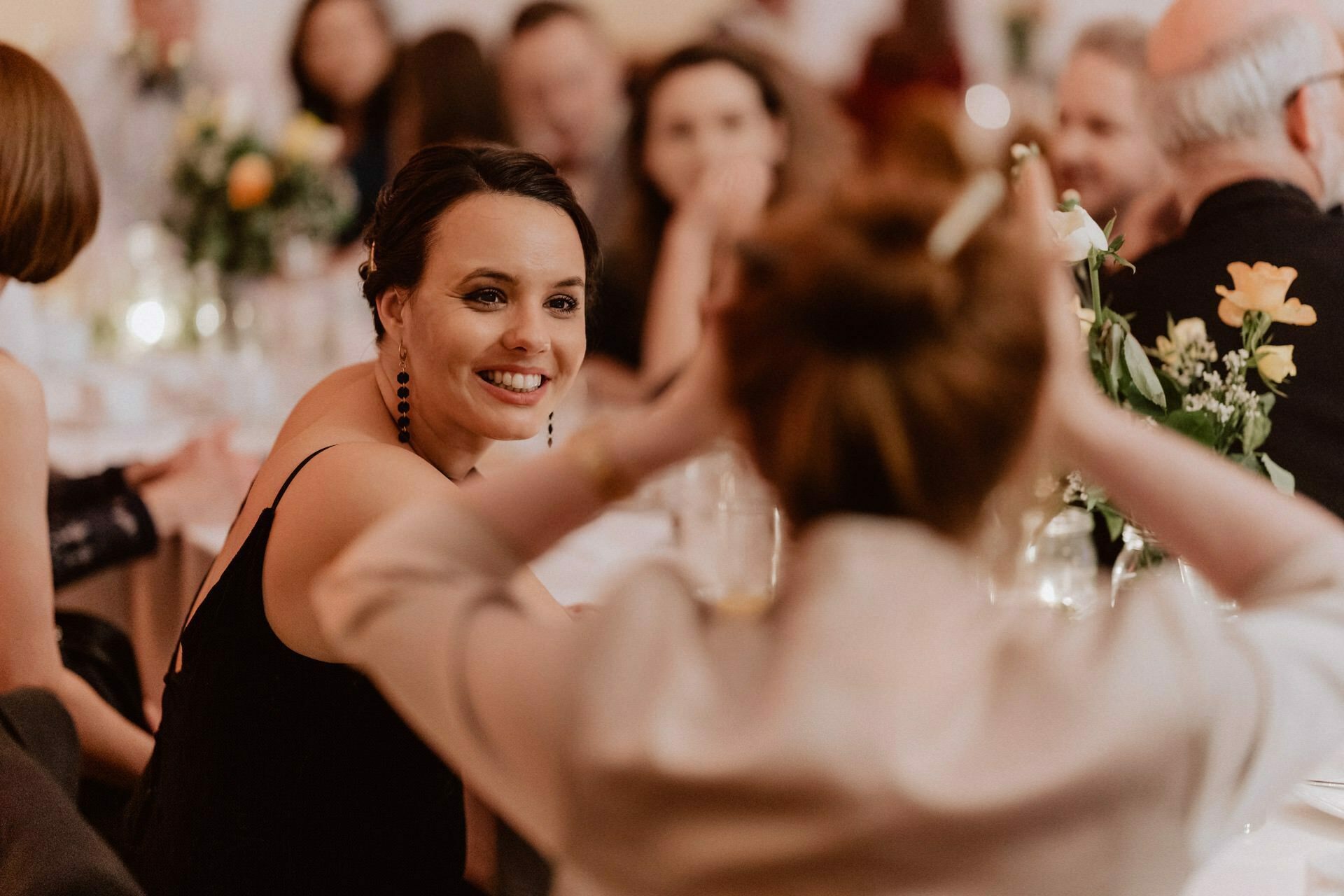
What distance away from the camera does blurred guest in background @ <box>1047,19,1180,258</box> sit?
310 centimetres

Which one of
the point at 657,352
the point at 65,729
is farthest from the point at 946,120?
the point at 657,352

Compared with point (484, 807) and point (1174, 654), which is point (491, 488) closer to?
point (1174, 654)

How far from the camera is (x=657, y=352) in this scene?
312 centimetres

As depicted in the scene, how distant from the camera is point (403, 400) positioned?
146cm

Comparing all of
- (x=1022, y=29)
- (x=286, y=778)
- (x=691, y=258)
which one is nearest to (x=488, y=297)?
(x=286, y=778)

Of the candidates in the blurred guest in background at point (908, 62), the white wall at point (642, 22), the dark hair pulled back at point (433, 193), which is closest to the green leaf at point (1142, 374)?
the dark hair pulled back at point (433, 193)

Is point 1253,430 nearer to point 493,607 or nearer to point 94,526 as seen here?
point 493,607

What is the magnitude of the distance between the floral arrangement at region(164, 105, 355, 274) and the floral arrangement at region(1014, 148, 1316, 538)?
8.69ft

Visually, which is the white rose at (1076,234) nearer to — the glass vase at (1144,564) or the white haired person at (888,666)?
the glass vase at (1144,564)

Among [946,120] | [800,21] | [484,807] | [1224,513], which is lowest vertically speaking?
[484,807]

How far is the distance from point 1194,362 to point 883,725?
0.92m

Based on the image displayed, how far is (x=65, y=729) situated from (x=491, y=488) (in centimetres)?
78

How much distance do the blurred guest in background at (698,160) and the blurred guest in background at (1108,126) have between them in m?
0.56

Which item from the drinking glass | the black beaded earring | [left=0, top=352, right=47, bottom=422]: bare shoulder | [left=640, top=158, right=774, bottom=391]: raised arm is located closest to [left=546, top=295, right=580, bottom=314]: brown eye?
the black beaded earring
